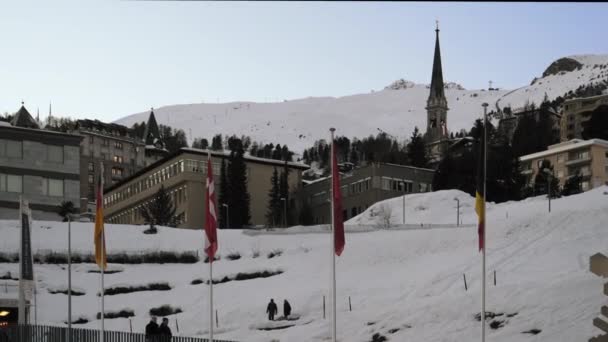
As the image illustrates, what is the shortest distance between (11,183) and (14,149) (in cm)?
382

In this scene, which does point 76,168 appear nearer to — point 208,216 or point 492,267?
point 492,267

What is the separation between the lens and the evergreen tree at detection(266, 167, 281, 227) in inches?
5423

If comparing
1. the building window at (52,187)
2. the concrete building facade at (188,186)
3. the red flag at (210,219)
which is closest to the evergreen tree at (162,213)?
the concrete building facade at (188,186)

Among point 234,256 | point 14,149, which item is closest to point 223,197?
point 14,149

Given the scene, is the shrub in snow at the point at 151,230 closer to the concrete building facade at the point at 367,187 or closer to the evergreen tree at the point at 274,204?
the evergreen tree at the point at 274,204

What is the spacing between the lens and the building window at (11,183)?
337 feet

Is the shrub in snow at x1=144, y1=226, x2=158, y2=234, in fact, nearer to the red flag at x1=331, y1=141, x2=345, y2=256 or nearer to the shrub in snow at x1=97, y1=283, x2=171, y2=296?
the shrub in snow at x1=97, y1=283, x2=171, y2=296

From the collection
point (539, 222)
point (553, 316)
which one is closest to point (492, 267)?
point (539, 222)

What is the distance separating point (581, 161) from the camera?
145625 mm

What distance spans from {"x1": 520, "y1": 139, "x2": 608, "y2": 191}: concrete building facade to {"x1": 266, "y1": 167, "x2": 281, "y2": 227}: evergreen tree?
3595cm

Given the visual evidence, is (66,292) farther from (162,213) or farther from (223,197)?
(223,197)

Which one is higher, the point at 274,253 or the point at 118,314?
the point at 274,253

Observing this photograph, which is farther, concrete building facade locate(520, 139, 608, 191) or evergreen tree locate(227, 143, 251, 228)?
concrete building facade locate(520, 139, 608, 191)

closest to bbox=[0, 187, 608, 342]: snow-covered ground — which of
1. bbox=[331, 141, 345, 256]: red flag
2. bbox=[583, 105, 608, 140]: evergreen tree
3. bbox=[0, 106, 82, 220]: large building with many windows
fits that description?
bbox=[0, 106, 82, 220]: large building with many windows
